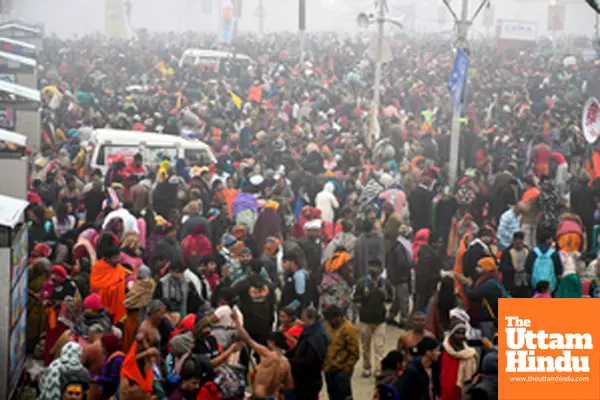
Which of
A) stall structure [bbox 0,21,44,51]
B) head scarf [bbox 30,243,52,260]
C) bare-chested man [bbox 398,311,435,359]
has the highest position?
stall structure [bbox 0,21,44,51]

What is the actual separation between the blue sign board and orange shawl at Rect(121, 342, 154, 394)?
10591mm

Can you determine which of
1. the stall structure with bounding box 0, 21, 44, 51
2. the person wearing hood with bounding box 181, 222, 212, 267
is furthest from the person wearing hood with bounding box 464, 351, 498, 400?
the stall structure with bounding box 0, 21, 44, 51

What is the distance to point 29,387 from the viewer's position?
999 cm

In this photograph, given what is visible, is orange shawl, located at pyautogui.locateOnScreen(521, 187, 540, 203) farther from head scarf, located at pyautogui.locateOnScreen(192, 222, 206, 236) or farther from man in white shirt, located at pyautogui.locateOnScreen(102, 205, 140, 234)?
man in white shirt, located at pyautogui.locateOnScreen(102, 205, 140, 234)

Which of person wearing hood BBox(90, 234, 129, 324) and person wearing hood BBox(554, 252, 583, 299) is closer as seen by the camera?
person wearing hood BBox(90, 234, 129, 324)

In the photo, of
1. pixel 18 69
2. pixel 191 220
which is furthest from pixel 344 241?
pixel 18 69

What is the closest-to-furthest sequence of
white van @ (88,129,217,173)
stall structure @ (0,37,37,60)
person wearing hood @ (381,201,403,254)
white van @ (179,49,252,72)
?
person wearing hood @ (381,201,403,254) → white van @ (88,129,217,173) → stall structure @ (0,37,37,60) → white van @ (179,49,252,72)

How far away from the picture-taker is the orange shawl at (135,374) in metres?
7.59

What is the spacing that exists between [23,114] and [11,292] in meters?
10.3

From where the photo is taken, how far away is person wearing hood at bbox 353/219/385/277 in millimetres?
11805

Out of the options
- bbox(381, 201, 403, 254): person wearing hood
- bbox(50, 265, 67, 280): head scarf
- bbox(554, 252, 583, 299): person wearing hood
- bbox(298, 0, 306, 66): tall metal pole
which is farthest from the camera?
bbox(298, 0, 306, 66): tall metal pole

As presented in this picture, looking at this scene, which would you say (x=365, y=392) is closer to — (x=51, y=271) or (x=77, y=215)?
(x=51, y=271)

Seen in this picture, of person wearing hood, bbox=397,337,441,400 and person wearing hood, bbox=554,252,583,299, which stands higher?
person wearing hood, bbox=554,252,583,299

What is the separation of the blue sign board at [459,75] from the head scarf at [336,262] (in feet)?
23.0
